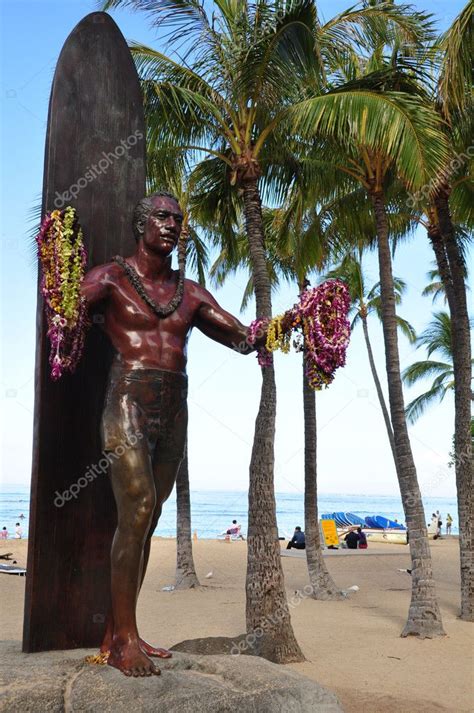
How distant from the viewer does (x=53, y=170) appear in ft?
15.9

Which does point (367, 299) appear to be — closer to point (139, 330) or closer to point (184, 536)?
point (184, 536)

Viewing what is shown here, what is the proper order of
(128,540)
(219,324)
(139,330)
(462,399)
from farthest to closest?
1. (462,399)
2. (219,324)
3. (139,330)
4. (128,540)

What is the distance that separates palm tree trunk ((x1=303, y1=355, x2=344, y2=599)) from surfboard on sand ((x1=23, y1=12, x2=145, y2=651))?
1110cm

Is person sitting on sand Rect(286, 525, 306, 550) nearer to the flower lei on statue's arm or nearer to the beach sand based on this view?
the beach sand

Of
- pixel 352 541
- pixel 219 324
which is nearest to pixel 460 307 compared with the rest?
pixel 219 324

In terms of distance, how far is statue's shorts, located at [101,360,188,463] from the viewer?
4156 millimetres

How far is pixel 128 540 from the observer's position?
4.05 meters

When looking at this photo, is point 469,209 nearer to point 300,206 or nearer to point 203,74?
point 300,206

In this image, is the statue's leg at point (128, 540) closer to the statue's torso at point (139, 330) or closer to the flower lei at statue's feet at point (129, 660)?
the flower lei at statue's feet at point (129, 660)

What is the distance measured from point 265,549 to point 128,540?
7.06 meters

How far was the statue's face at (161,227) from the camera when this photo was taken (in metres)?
4.48

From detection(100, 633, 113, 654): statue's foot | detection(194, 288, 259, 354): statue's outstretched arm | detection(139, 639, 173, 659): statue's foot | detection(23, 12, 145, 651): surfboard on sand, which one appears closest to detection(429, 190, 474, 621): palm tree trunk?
detection(194, 288, 259, 354): statue's outstretched arm

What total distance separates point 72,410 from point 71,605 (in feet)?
3.69

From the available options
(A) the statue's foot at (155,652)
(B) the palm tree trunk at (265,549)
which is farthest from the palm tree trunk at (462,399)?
(A) the statue's foot at (155,652)
